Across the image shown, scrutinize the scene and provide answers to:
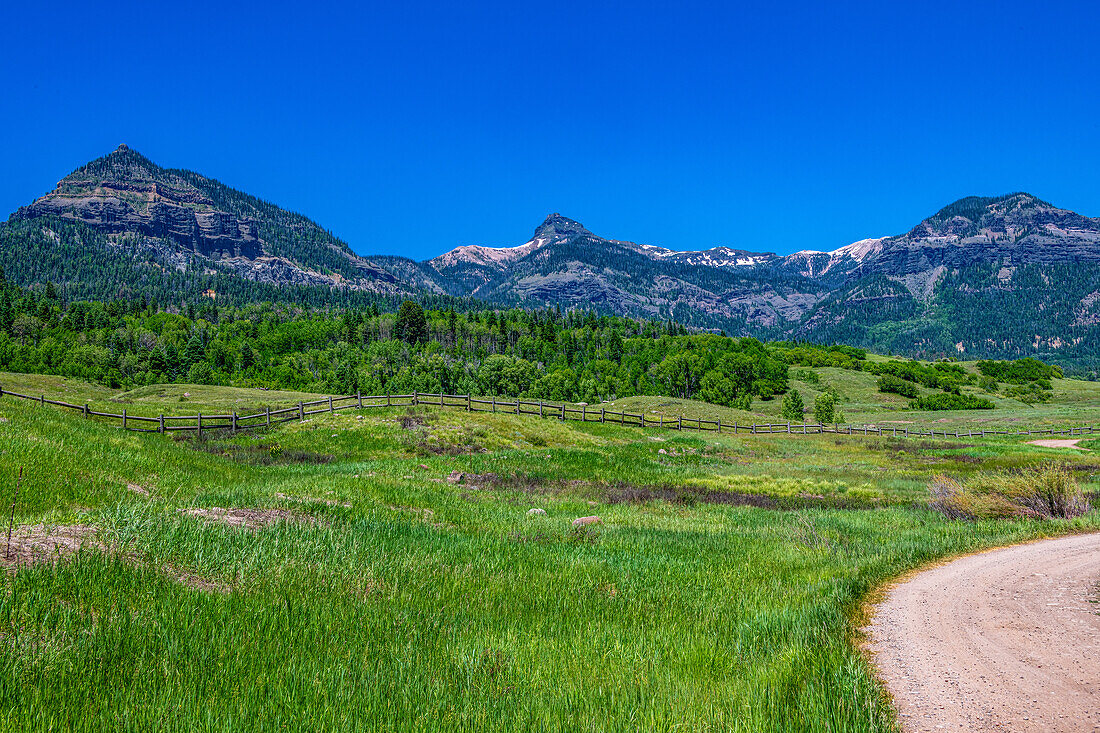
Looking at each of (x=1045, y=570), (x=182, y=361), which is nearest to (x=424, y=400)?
(x=1045, y=570)

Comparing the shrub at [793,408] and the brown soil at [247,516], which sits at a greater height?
the brown soil at [247,516]

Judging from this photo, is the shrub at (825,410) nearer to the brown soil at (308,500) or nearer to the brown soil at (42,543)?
the brown soil at (308,500)

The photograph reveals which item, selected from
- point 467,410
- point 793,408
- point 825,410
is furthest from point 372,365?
point 467,410

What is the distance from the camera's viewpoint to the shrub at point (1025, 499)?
14.5 meters

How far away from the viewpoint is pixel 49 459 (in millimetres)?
12562

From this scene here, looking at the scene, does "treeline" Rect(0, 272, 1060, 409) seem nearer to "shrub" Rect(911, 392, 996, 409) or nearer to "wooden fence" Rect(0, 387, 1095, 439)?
"shrub" Rect(911, 392, 996, 409)

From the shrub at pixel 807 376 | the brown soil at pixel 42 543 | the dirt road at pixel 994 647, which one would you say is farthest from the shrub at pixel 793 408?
the brown soil at pixel 42 543

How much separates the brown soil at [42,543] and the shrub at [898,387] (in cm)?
17113

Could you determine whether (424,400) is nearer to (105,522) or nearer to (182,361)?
(105,522)

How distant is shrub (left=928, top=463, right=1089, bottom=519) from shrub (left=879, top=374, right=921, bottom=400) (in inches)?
6044

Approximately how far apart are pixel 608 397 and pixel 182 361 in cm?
12551

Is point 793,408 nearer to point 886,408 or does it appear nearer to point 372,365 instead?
point 886,408

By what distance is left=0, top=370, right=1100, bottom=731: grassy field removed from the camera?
414 centimetres

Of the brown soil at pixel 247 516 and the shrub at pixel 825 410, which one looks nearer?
the brown soil at pixel 247 516
